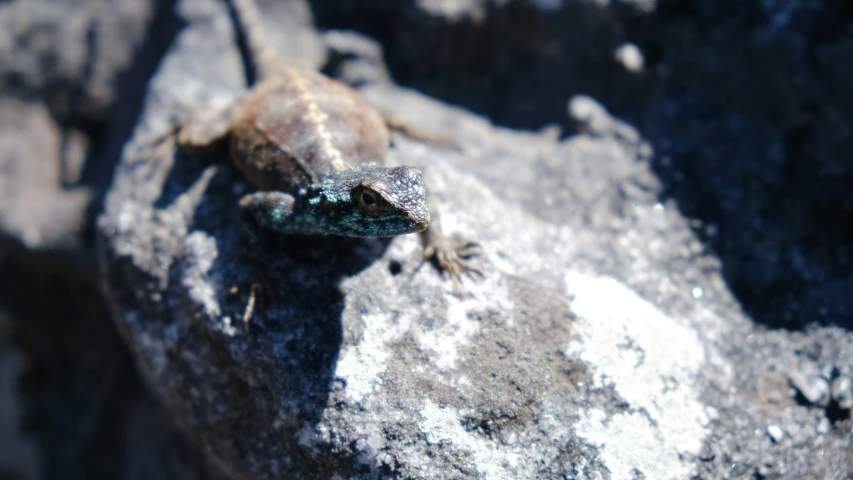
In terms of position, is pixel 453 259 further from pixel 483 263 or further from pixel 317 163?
pixel 317 163

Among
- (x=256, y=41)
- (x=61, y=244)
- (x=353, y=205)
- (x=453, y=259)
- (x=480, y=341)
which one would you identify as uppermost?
(x=353, y=205)

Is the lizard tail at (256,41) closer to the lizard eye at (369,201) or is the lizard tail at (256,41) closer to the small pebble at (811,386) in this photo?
the lizard eye at (369,201)

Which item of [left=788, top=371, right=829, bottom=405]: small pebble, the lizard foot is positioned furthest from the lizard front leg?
[left=788, top=371, right=829, bottom=405]: small pebble

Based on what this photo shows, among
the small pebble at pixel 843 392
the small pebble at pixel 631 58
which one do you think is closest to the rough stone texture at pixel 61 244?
the small pebble at pixel 631 58

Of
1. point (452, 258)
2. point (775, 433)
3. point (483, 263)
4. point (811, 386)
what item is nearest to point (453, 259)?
point (452, 258)

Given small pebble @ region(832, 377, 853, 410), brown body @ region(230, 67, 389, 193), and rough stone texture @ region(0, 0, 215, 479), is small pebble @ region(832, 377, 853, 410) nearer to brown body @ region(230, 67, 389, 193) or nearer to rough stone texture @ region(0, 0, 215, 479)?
brown body @ region(230, 67, 389, 193)

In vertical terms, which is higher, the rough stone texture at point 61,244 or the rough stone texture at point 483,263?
the rough stone texture at point 483,263

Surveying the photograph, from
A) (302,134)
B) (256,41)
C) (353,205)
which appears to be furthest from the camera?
(256,41)
